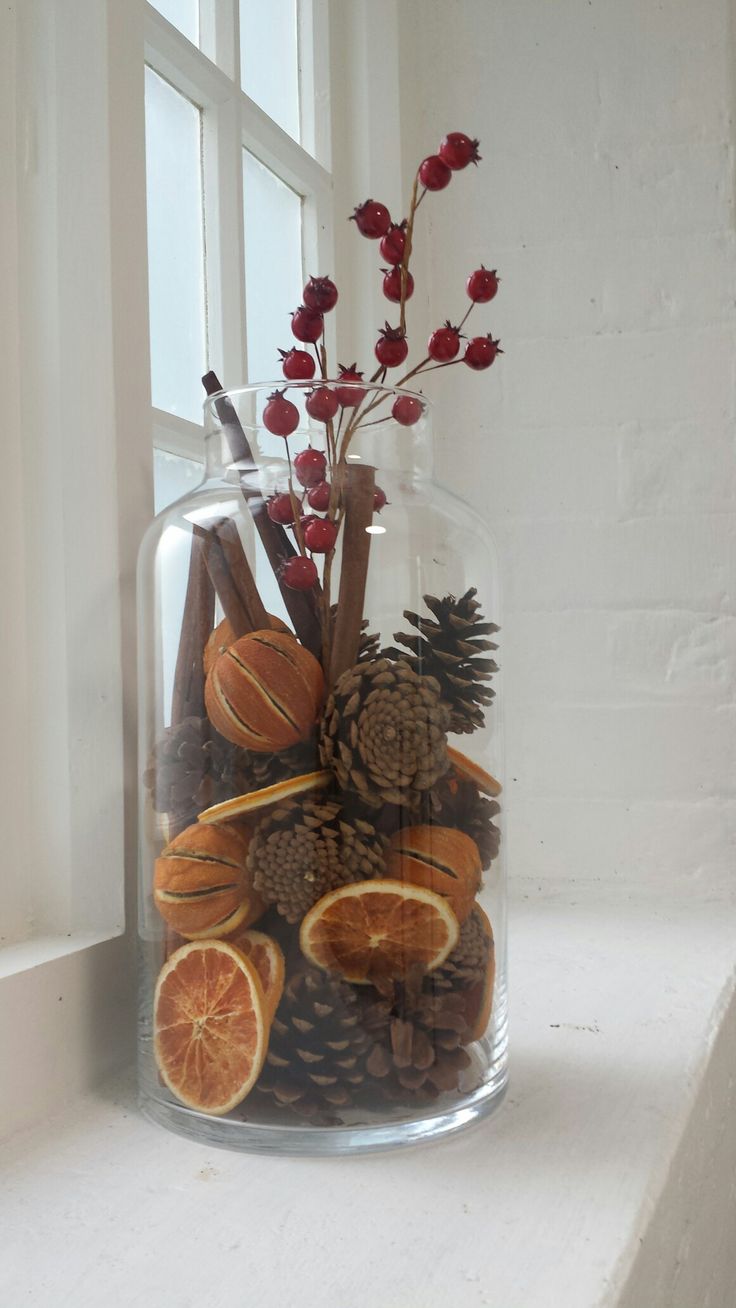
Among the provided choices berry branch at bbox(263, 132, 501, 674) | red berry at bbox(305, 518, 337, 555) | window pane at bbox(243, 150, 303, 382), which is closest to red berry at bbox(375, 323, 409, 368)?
berry branch at bbox(263, 132, 501, 674)

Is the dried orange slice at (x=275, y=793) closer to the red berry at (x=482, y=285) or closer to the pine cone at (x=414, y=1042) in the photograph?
the pine cone at (x=414, y=1042)

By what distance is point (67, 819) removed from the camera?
728 mm

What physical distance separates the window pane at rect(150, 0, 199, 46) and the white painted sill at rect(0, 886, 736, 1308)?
2.72 ft

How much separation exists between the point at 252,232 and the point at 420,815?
717 millimetres

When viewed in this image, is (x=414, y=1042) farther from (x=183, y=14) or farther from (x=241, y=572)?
(x=183, y=14)

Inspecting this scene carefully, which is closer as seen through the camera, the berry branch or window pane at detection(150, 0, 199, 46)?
the berry branch

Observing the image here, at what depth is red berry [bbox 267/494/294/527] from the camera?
0.62 meters

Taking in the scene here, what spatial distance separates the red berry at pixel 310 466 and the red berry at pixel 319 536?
2 cm

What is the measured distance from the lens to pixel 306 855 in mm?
566

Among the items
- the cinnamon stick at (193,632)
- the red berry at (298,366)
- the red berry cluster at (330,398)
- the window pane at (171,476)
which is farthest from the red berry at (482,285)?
the window pane at (171,476)

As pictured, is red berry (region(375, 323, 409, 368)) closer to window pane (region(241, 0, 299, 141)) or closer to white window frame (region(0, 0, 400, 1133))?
white window frame (region(0, 0, 400, 1133))

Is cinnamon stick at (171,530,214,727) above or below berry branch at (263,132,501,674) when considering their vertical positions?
below

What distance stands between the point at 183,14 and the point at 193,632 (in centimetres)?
63

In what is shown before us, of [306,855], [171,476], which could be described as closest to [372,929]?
[306,855]
